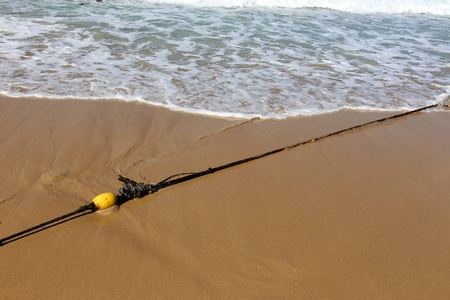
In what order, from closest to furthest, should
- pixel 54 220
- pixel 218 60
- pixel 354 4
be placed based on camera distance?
pixel 54 220, pixel 218 60, pixel 354 4

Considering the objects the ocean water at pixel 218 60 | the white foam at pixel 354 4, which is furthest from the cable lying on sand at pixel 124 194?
the white foam at pixel 354 4

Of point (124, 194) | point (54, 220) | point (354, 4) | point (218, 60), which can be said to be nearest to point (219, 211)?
point (124, 194)

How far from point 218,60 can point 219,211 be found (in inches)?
140

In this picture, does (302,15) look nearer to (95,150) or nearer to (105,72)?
(105,72)

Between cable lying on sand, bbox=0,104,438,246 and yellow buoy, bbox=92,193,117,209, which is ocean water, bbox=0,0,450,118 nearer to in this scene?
cable lying on sand, bbox=0,104,438,246

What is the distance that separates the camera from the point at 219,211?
2080 millimetres

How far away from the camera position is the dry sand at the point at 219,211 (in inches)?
63.9

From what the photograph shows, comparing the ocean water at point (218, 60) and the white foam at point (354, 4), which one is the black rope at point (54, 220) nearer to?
the ocean water at point (218, 60)

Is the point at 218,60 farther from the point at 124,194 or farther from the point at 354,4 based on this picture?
the point at 354,4

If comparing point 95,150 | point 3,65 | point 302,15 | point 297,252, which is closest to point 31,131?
point 95,150

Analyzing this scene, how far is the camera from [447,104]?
4027 mm

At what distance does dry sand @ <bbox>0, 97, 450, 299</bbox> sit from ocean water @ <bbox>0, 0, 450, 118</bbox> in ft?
1.96

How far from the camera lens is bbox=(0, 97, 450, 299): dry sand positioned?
1622 millimetres

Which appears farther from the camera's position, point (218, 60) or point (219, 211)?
point (218, 60)
